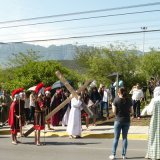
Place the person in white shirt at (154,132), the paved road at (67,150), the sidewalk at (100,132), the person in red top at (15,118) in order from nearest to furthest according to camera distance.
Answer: the person in white shirt at (154,132)
the paved road at (67,150)
the person in red top at (15,118)
the sidewalk at (100,132)

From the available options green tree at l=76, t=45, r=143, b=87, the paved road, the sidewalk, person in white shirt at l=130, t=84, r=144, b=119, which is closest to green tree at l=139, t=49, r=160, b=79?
green tree at l=76, t=45, r=143, b=87

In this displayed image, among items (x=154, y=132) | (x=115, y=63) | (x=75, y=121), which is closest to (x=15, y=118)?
(x=75, y=121)

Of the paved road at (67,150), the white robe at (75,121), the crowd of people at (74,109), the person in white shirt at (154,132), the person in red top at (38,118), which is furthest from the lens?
the white robe at (75,121)

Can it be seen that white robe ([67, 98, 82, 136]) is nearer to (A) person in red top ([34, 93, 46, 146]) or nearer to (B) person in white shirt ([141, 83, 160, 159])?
(A) person in red top ([34, 93, 46, 146])

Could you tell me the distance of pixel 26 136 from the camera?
54.4 feet

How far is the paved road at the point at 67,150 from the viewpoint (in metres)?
12.0

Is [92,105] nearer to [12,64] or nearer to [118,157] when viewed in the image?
[118,157]

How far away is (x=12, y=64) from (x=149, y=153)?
4592 cm

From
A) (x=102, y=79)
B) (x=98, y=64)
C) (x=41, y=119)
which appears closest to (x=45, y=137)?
(x=41, y=119)

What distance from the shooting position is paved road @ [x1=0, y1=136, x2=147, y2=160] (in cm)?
1196

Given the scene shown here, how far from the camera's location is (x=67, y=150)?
43.2 ft

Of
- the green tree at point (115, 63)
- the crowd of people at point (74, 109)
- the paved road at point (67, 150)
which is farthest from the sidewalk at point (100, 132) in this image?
the green tree at point (115, 63)

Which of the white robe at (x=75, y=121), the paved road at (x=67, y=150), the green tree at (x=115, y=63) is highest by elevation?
Answer: the green tree at (x=115, y=63)

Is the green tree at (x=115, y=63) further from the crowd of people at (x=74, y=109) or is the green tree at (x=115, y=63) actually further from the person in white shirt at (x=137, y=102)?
the person in white shirt at (x=137, y=102)
